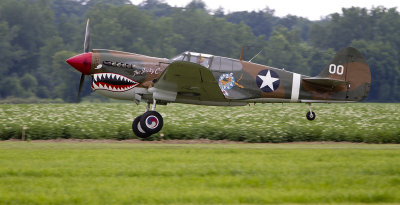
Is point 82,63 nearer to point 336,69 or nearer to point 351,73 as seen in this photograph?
point 336,69

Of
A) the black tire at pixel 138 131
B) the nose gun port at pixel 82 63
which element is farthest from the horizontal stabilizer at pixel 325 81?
the nose gun port at pixel 82 63

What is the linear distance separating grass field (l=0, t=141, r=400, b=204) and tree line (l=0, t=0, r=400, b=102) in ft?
116

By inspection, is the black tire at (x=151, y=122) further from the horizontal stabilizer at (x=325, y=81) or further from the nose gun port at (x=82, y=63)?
the horizontal stabilizer at (x=325, y=81)

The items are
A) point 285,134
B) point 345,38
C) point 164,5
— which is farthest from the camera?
point 164,5

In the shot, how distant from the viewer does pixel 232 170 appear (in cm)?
810

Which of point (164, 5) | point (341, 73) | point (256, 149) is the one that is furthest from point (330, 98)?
point (164, 5)

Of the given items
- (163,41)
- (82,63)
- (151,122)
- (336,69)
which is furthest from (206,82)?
(163,41)

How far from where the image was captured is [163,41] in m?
58.5

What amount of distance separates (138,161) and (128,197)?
255 cm

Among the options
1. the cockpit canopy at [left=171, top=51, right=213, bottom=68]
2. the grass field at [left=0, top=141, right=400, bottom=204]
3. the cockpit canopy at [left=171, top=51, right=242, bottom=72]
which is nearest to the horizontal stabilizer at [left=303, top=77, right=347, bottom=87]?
the cockpit canopy at [left=171, top=51, right=242, bottom=72]

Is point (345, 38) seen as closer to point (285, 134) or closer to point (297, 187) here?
point (285, 134)

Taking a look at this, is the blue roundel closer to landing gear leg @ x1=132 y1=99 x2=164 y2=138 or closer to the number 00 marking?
the number 00 marking

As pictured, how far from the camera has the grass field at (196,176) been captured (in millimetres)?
6551

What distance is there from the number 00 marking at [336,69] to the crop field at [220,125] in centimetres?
155
